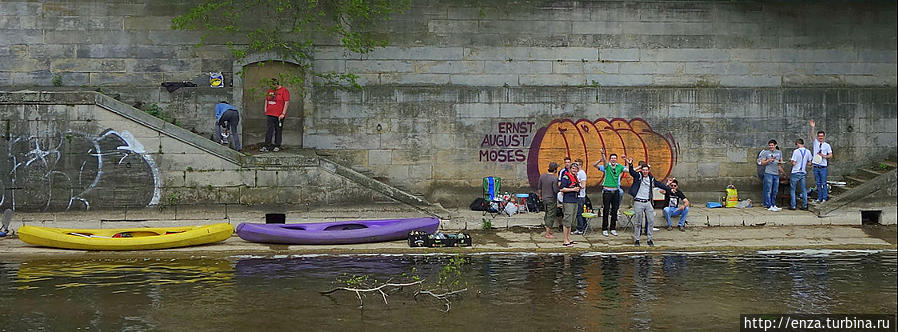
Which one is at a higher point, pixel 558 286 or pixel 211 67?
pixel 211 67

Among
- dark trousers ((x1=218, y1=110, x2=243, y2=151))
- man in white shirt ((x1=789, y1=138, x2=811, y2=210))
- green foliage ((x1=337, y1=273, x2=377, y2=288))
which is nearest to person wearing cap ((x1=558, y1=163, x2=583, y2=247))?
green foliage ((x1=337, y1=273, x2=377, y2=288))

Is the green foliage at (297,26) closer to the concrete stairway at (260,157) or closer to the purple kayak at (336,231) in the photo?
the concrete stairway at (260,157)

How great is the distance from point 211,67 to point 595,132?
8.50 metres

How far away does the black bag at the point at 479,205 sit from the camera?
20.7m

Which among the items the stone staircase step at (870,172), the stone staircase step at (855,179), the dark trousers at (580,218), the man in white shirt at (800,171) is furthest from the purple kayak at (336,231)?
the stone staircase step at (870,172)

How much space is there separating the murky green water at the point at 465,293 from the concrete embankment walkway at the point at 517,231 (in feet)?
2.17

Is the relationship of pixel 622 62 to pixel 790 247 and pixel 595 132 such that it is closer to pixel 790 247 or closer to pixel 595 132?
pixel 595 132

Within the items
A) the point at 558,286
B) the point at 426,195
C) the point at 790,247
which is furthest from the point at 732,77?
the point at 558,286

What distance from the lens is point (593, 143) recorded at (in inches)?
854

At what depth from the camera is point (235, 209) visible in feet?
64.1

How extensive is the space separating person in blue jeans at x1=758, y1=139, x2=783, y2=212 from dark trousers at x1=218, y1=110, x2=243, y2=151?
1141cm

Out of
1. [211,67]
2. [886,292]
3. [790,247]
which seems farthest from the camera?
[211,67]

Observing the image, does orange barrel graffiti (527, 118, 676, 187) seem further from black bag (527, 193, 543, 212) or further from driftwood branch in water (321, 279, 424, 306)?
driftwood branch in water (321, 279, 424, 306)

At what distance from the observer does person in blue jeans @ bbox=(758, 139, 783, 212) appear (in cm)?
2119
